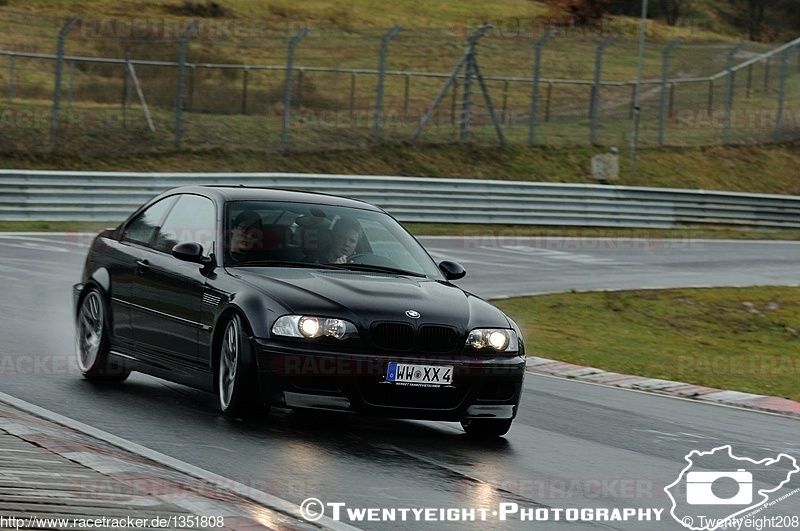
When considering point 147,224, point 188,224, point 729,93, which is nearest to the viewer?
point 188,224

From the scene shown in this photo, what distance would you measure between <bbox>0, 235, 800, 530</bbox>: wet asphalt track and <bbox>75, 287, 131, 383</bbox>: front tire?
0.15m

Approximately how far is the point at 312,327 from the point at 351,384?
0.38 meters

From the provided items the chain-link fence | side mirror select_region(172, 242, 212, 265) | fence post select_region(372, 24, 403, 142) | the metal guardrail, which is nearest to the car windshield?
side mirror select_region(172, 242, 212, 265)

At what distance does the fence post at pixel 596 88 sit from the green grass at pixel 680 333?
13.5m

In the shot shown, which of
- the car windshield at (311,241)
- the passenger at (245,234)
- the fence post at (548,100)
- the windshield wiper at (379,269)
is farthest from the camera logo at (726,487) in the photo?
the fence post at (548,100)

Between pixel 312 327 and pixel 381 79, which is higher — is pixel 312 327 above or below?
above

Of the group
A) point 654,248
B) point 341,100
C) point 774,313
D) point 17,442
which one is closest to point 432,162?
point 341,100

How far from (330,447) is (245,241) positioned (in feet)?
5.73

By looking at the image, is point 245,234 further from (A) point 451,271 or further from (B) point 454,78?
(B) point 454,78

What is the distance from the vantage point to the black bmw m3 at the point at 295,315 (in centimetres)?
782

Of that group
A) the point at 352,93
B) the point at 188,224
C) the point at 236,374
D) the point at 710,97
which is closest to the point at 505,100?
the point at 352,93

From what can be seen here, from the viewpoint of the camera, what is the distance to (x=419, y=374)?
25.9 ft

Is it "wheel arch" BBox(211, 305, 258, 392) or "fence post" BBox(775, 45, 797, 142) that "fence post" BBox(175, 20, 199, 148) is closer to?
"fence post" BBox(775, 45, 797, 142)

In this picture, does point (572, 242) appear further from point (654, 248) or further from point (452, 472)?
point (452, 472)
